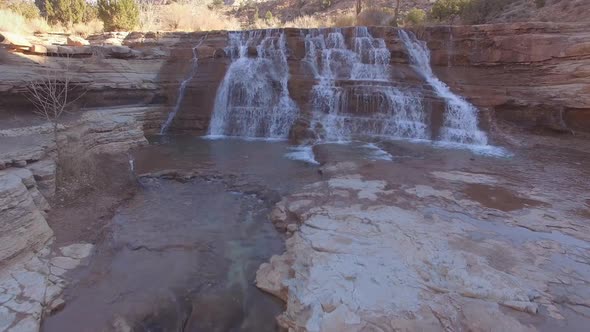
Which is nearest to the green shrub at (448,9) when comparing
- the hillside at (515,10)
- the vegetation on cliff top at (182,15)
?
the vegetation on cliff top at (182,15)

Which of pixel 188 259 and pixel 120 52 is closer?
pixel 188 259

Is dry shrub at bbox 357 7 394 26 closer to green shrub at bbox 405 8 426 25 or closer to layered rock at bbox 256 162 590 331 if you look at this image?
green shrub at bbox 405 8 426 25

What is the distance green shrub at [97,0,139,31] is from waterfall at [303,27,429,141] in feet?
29.1

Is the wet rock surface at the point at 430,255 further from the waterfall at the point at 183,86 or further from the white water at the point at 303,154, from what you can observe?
the waterfall at the point at 183,86

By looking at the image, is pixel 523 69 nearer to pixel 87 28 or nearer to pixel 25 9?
pixel 87 28

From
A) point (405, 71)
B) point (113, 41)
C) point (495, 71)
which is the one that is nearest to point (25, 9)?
point (113, 41)

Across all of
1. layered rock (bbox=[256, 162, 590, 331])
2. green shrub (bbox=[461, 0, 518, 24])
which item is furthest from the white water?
green shrub (bbox=[461, 0, 518, 24])

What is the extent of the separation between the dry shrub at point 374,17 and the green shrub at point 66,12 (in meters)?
12.8

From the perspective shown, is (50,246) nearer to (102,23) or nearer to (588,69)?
(588,69)

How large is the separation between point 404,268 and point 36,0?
23339 mm

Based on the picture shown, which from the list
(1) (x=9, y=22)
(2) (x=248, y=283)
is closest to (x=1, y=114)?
(1) (x=9, y=22)

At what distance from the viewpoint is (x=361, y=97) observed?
448 inches

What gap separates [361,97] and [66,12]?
537 inches

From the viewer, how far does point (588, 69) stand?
9.91 meters
